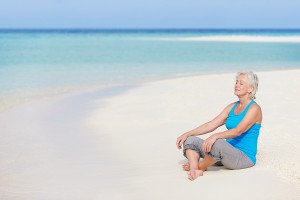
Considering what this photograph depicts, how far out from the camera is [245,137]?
16.9ft

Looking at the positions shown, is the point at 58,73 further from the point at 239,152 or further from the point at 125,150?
the point at 239,152

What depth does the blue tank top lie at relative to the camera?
511cm

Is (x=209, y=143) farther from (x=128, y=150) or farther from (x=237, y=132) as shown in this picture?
(x=128, y=150)

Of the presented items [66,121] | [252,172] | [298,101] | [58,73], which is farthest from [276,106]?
[58,73]

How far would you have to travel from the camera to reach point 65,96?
40.5ft

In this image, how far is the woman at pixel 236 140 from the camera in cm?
498

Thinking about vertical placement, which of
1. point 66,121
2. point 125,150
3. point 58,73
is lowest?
point 58,73

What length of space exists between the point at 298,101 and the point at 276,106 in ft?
2.67

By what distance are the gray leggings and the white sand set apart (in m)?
0.08

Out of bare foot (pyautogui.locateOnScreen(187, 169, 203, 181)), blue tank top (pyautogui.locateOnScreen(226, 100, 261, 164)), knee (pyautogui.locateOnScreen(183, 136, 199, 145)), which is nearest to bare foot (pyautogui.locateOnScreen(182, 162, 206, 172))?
bare foot (pyautogui.locateOnScreen(187, 169, 203, 181))

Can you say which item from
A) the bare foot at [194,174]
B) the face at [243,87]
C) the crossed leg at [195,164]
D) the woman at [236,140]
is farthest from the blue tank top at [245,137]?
the bare foot at [194,174]

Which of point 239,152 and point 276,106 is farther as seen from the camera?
point 276,106

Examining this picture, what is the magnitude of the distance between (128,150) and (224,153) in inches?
69.4

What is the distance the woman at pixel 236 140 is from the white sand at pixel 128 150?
A: 0.12 m
